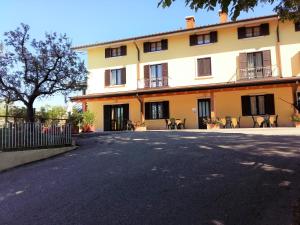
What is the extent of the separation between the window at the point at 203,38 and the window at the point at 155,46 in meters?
1.98

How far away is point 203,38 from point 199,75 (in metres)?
2.55

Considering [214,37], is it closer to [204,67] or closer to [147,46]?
[204,67]

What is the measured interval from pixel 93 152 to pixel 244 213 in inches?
295

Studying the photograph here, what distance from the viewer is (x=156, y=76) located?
81.7 feet

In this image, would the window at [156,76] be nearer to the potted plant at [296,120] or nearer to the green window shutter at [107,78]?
the green window shutter at [107,78]

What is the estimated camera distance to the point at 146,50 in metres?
25.3

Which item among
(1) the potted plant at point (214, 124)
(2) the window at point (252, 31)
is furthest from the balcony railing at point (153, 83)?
(2) the window at point (252, 31)

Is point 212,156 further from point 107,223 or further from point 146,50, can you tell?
point 146,50

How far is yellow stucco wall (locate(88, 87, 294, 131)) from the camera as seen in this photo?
21219 millimetres

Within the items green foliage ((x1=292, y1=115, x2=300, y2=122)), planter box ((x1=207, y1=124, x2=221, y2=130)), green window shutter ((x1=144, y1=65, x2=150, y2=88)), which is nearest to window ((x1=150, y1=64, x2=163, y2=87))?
green window shutter ((x1=144, y1=65, x2=150, y2=88))

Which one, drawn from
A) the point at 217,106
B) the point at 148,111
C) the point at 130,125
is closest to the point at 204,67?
the point at 217,106

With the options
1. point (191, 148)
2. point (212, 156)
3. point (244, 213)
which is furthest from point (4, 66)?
point (244, 213)

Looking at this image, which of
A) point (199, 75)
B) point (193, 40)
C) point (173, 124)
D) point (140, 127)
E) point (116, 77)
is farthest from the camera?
point (116, 77)

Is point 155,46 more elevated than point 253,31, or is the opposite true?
point 253,31
